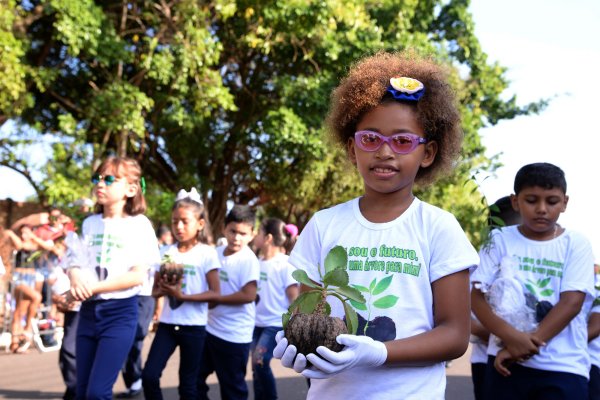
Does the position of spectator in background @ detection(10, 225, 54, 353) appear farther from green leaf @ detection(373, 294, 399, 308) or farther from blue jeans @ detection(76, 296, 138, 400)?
green leaf @ detection(373, 294, 399, 308)

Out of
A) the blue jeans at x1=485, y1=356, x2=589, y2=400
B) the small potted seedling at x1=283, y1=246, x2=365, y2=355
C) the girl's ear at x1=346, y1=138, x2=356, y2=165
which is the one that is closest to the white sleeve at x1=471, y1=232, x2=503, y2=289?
the blue jeans at x1=485, y1=356, x2=589, y2=400

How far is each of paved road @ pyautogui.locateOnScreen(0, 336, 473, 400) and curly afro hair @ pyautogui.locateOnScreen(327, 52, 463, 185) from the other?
5.66m

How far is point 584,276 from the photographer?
3.84 metres

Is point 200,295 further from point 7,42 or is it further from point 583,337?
point 7,42

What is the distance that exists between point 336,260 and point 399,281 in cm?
26

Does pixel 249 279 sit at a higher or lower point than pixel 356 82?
lower

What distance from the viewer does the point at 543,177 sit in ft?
13.0

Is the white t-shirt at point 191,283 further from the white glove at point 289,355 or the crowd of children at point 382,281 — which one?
the white glove at point 289,355

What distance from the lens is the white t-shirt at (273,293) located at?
24.5 ft

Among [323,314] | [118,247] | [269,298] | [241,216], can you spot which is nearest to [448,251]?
[323,314]

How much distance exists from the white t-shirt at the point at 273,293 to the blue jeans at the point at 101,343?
8.75 feet

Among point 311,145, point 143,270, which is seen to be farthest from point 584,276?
point 311,145

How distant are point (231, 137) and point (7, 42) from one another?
22.4ft

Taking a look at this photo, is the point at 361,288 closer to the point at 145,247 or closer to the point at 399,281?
the point at 399,281
